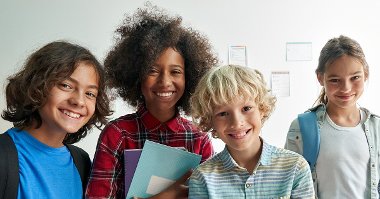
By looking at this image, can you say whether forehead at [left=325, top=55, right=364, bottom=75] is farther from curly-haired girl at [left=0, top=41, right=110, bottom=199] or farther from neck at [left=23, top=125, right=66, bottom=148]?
neck at [left=23, top=125, right=66, bottom=148]

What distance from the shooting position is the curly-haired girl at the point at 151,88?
1097 millimetres

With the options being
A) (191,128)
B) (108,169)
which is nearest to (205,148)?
(191,128)

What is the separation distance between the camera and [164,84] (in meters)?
1.14

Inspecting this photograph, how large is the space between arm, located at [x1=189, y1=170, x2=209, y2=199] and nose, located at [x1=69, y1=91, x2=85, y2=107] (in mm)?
391

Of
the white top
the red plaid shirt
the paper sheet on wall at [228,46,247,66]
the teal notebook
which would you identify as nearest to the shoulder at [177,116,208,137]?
the red plaid shirt

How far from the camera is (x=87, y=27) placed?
87.7 inches

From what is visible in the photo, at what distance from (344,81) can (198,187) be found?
728 millimetres

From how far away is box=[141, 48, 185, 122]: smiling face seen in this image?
1.16m

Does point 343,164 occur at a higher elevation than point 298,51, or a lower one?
lower

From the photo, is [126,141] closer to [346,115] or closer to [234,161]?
[234,161]

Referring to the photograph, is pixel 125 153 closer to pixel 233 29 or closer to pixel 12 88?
pixel 12 88

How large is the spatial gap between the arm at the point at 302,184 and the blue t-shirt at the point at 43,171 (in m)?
0.62

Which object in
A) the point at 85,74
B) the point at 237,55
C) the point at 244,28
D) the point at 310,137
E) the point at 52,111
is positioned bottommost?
the point at 310,137

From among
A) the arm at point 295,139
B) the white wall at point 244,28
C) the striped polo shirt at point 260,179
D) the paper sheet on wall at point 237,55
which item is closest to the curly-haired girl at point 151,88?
the striped polo shirt at point 260,179
